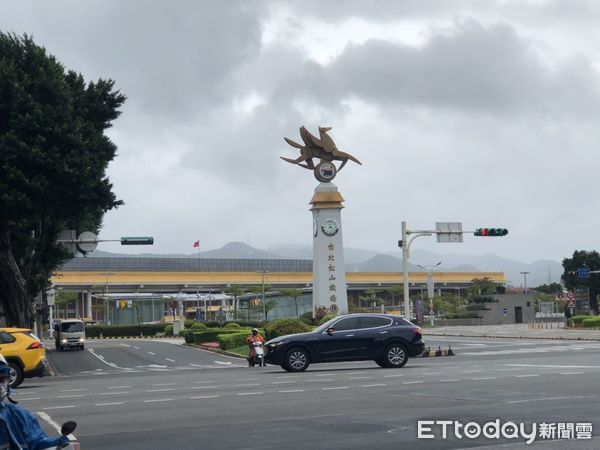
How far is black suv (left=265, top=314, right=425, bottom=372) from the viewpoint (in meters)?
26.1

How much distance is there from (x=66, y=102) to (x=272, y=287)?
9303 centimetres

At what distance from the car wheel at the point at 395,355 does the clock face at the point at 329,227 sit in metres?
→ 32.5

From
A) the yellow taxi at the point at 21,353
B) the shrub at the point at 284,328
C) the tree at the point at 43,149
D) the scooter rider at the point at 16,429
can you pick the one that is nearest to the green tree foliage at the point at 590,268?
the shrub at the point at 284,328

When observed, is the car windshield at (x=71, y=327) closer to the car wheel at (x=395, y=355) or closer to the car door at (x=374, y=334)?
the car door at (x=374, y=334)

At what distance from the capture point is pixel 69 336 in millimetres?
57656

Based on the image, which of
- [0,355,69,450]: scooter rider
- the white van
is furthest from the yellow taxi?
the white van

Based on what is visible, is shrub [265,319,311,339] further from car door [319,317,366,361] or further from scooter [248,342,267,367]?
car door [319,317,366,361]

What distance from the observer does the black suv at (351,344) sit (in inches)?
1026

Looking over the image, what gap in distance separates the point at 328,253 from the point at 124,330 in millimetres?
34912

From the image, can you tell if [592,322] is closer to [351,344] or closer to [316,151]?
[316,151]

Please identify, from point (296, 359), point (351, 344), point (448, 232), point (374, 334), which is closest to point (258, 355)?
point (296, 359)

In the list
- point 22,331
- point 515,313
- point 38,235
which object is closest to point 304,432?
point 22,331

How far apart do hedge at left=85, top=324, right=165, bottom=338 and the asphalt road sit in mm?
61941

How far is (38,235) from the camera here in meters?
41.3
